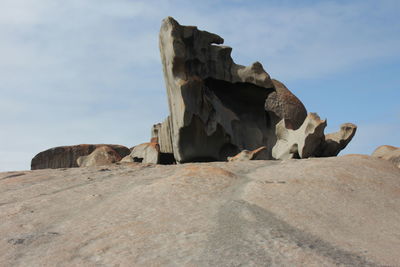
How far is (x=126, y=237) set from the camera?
3.74 m

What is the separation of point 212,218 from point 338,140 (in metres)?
7.26

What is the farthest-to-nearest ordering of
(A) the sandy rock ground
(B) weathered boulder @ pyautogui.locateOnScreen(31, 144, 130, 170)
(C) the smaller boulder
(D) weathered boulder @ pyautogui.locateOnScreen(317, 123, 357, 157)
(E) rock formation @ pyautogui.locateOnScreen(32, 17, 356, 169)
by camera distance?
(B) weathered boulder @ pyautogui.locateOnScreen(31, 144, 130, 170) → (C) the smaller boulder → (D) weathered boulder @ pyautogui.locateOnScreen(317, 123, 357, 157) → (E) rock formation @ pyautogui.locateOnScreen(32, 17, 356, 169) → (A) the sandy rock ground

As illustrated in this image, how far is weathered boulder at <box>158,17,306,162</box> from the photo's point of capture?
998cm

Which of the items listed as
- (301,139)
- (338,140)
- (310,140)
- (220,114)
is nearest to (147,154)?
(220,114)

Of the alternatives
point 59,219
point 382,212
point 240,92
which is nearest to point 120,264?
point 59,219

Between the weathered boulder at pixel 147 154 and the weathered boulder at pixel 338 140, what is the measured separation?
3.52 meters

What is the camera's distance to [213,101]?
10.8 metres

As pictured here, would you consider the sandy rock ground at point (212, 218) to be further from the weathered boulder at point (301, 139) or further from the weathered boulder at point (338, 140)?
the weathered boulder at point (338, 140)

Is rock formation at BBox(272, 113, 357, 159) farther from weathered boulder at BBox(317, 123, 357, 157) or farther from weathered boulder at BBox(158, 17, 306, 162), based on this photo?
weathered boulder at BBox(158, 17, 306, 162)

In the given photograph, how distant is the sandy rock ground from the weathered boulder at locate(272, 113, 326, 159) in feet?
10.1

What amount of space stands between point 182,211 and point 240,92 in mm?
8034

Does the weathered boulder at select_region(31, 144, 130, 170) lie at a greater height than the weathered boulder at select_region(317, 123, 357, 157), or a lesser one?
greater

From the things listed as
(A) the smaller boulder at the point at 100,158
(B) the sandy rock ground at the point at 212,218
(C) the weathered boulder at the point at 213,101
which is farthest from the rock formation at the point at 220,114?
(B) the sandy rock ground at the point at 212,218

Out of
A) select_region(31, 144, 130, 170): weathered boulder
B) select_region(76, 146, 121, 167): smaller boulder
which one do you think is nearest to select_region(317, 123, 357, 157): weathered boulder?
select_region(76, 146, 121, 167): smaller boulder
